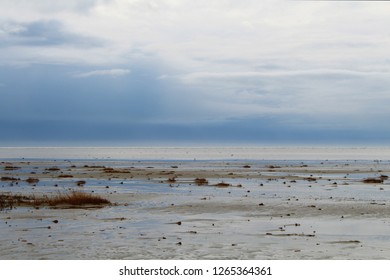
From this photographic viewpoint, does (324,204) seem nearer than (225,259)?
No

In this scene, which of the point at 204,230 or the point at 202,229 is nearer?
the point at 204,230

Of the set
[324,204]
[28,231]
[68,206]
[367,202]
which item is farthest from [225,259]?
[367,202]

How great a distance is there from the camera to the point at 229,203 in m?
38.5

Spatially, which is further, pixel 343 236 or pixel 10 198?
pixel 10 198

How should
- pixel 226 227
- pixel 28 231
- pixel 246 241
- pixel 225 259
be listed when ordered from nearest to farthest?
pixel 225 259 < pixel 246 241 < pixel 28 231 < pixel 226 227

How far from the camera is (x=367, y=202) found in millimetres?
39594

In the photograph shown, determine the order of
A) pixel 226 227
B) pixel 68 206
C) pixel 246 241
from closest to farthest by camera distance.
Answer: pixel 246 241 < pixel 226 227 < pixel 68 206

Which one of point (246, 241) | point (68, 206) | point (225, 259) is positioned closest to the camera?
point (225, 259)

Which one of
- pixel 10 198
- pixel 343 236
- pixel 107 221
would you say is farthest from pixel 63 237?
pixel 10 198

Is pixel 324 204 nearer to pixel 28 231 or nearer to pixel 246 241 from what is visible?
pixel 246 241
